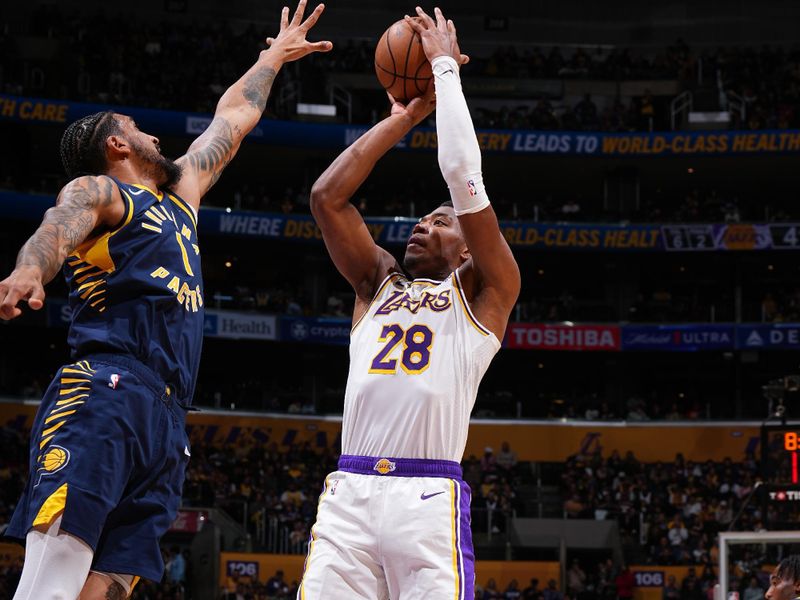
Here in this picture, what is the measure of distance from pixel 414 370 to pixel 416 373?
0.6 inches

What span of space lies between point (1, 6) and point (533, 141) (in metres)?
17.0

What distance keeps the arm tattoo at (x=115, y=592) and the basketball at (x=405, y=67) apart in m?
2.65

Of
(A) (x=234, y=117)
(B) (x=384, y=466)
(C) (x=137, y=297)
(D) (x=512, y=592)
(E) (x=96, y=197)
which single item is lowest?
(D) (x=512, y=592)

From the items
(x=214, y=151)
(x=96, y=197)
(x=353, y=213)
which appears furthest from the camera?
(x=214, y=151)

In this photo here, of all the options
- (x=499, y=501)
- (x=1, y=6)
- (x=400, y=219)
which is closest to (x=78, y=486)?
(x=499, y=501)

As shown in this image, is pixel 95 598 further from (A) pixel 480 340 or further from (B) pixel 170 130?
(B) pixel 170 130

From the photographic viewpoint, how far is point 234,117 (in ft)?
17.6

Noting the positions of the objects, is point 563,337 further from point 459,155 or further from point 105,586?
point 105,586

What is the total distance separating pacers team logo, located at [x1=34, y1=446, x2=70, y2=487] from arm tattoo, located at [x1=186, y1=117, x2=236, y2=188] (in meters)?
1.62

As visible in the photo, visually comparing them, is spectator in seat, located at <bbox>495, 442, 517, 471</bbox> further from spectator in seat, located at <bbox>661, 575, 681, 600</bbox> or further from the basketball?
the basketball

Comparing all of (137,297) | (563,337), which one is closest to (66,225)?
(137,297)

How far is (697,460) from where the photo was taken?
29.9 m

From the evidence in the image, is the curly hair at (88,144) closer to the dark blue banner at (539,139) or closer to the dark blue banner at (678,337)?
the dark blue banner at (539,139)

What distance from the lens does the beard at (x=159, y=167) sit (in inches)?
171
